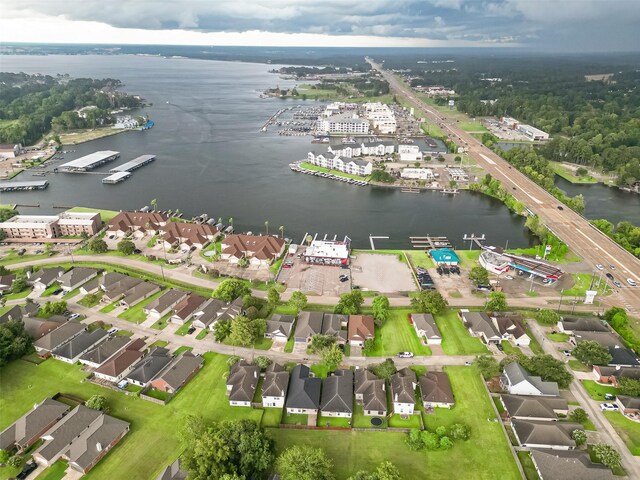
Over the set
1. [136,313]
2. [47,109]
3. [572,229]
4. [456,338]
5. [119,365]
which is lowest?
[136,313]

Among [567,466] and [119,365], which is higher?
[567,466]

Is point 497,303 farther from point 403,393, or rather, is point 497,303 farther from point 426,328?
point 403,393

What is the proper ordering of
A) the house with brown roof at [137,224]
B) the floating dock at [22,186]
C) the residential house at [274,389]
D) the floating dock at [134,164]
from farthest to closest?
the floating dock at [134,164] < the floating dock at [22,186] < the house with brown roof at [137,224] < the residential house at [274,389]

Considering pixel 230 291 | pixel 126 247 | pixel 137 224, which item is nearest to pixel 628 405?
pixel 230 291

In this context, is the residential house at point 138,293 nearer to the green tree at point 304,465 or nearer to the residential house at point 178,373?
the residential house at point 178,373

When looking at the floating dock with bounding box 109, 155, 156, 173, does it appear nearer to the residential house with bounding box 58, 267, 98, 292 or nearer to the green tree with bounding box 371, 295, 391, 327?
the residential house with bounding box 58, 267, 98, 292

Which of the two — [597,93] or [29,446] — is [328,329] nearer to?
[29,446]

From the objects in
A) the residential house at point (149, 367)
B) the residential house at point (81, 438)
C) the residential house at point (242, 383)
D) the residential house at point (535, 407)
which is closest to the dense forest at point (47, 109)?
the residential house at point (149, 367)
